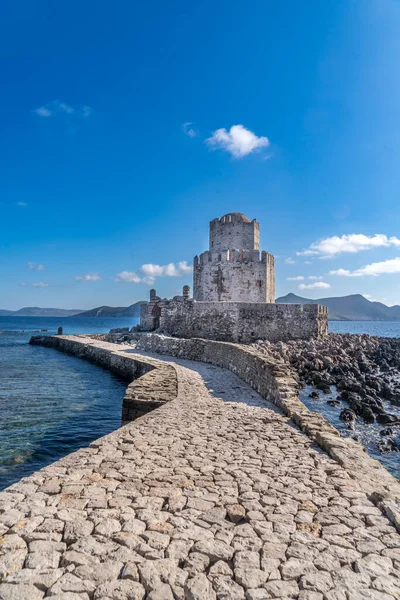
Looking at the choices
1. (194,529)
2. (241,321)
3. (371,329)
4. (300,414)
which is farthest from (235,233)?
(371,329)

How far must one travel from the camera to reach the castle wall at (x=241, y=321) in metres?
23.1

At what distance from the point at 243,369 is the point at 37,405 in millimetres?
6561

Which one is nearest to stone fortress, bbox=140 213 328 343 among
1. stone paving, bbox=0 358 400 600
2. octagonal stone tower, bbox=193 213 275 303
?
octagonal stone tower, bbox=193 213 275 303

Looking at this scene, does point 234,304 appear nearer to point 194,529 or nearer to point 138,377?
point 138,377

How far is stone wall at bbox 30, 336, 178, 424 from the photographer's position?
768cm

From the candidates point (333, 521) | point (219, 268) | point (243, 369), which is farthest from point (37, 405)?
point (219, 268)

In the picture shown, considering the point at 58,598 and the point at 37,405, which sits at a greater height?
the point at 58,598

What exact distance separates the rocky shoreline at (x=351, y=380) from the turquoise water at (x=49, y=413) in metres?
6.43

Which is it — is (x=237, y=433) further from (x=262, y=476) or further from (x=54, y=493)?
(x=54, y=493)

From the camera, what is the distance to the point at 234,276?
91.6 ft

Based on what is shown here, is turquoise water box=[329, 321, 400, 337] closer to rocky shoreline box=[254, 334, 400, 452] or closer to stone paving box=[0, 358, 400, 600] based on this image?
rocky shoreline box=[254, 334, 400, 452]

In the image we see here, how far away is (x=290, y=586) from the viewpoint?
7.57 feet

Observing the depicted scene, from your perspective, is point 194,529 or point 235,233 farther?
point 235,233

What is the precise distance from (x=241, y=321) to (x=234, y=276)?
5.80 metres
